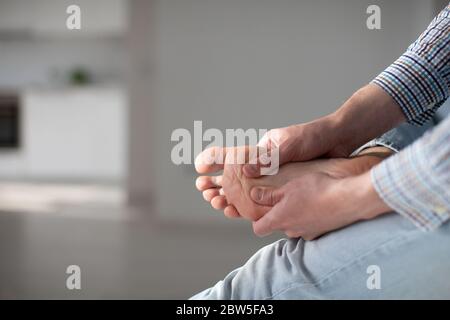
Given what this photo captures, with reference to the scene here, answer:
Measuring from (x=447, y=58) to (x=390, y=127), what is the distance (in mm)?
142

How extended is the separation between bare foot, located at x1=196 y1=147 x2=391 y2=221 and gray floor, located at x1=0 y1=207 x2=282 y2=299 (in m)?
1.00

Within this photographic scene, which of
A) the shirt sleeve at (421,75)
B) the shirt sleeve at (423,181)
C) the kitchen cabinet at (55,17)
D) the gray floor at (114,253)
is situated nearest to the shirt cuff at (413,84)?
the shirt sleeve at (421,75)

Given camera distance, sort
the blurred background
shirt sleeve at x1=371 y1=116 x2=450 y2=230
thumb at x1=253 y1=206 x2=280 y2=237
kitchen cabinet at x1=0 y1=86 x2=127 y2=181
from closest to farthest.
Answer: shirt sleeve at x1=371 y1=116 x2=450 y2=230 < thumb at x1=253 y1=206 x2=280 y2=237 < the blurred background < kitchen cabinet at x1=0 y1=86 x2=127 y2=181

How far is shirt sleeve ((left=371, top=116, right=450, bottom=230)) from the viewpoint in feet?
1.73

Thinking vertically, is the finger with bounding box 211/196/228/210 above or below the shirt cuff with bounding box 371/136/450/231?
below

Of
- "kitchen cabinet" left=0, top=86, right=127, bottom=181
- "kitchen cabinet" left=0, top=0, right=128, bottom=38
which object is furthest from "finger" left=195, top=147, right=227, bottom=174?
"kitchen cabinet" left=0, top=0, right=128, bottom=38

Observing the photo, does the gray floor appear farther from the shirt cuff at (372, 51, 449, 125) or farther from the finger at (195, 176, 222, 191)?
the shirt cuff at (372, 51, 449, 125)

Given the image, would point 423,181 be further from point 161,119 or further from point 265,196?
point 161,119

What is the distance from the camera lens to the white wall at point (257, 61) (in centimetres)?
355

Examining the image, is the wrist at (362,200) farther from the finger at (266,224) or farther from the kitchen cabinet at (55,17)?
the kitchen cabinet at (55,17)

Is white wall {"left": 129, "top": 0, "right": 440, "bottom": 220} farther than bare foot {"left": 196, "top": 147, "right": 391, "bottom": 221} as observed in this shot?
Yes

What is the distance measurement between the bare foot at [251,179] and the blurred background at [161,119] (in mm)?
1022

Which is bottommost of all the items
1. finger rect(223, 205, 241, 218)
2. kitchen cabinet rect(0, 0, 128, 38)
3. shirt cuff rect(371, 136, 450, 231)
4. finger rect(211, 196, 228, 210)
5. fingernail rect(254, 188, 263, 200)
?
finger rect(223, 205, 241, 218)
